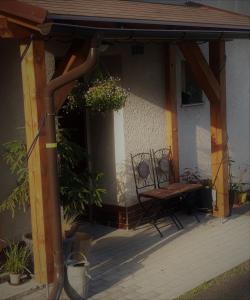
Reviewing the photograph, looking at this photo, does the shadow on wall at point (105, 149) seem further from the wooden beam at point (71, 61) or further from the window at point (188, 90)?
the wooden beam at point (71, 61)

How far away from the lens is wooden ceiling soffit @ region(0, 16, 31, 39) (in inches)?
218

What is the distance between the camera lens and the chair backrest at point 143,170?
348 inches

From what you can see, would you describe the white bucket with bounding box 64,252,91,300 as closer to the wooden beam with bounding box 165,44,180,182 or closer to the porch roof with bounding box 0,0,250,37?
the porch roof with bounding box 0,0,250,37

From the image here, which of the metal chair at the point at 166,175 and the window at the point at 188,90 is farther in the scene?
the window at the point at 188,90

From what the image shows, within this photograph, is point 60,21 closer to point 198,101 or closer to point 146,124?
point 146,124

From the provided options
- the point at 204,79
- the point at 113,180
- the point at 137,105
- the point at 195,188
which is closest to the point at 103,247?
the point at 113,180

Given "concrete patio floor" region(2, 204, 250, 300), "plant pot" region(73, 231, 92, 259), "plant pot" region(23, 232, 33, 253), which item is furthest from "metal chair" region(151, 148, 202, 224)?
"plant pot" region(23, 232, 33, 253)

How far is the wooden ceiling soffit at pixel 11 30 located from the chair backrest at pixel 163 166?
4035mm

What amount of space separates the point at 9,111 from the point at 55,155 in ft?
6.04

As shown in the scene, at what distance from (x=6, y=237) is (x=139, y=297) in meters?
2.22

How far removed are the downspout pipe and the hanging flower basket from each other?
855 mm

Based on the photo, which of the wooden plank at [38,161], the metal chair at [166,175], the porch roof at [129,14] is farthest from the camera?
the metal chair at [166,175]

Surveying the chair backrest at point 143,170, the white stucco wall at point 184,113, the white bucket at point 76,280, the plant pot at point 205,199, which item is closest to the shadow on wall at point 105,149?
the white stucco wall at point 184,113

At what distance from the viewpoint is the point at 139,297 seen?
6246mm
